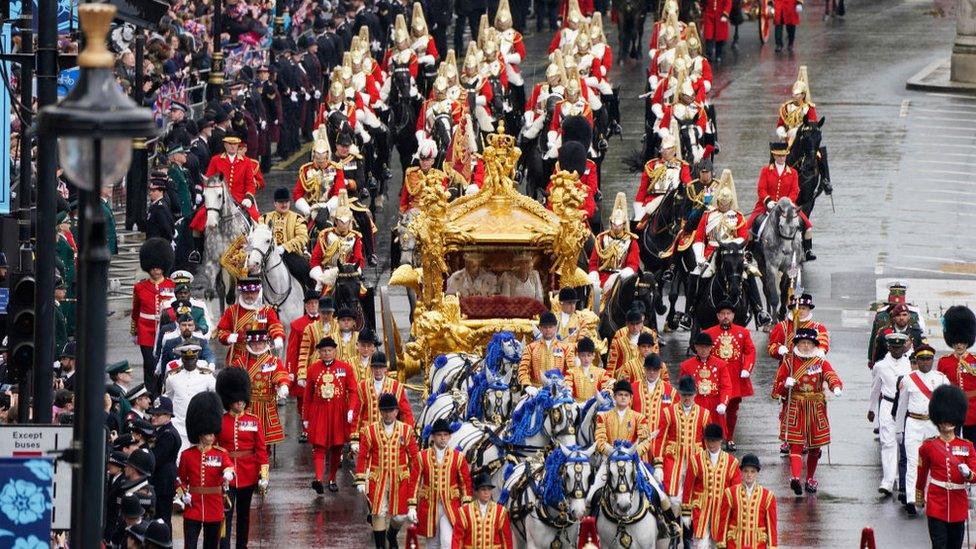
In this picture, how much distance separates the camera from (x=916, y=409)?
19984 millimetres

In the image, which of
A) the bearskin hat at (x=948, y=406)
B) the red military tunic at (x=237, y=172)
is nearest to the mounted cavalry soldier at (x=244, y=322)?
the bearskin hat at (x=948, y=406)

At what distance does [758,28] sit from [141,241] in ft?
67.5

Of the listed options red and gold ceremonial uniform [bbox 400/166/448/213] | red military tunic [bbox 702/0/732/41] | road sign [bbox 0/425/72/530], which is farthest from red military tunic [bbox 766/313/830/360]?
red military tunic [bbox 702/0/732/41]

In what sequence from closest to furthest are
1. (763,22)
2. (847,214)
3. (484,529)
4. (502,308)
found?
(484,529)
(502,308)
(847,214)
(763,22)

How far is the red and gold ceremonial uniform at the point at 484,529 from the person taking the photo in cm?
1700

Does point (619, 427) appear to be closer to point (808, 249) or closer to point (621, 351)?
point (621, 351)

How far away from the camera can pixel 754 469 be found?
685 inches

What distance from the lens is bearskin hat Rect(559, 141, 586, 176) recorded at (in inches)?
1135

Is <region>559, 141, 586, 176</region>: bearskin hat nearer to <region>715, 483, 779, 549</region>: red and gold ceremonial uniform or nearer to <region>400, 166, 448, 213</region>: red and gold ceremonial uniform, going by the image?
<region>400, 166, 448, 213</region>: red and gold ceremonial uniform

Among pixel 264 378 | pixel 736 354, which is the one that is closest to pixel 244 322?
pixel 264 378

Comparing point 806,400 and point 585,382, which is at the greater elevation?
point 585,382

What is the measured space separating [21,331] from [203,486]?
261cm

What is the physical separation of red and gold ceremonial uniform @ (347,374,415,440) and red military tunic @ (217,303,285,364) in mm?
1326

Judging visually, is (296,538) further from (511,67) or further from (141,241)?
(511,67)
